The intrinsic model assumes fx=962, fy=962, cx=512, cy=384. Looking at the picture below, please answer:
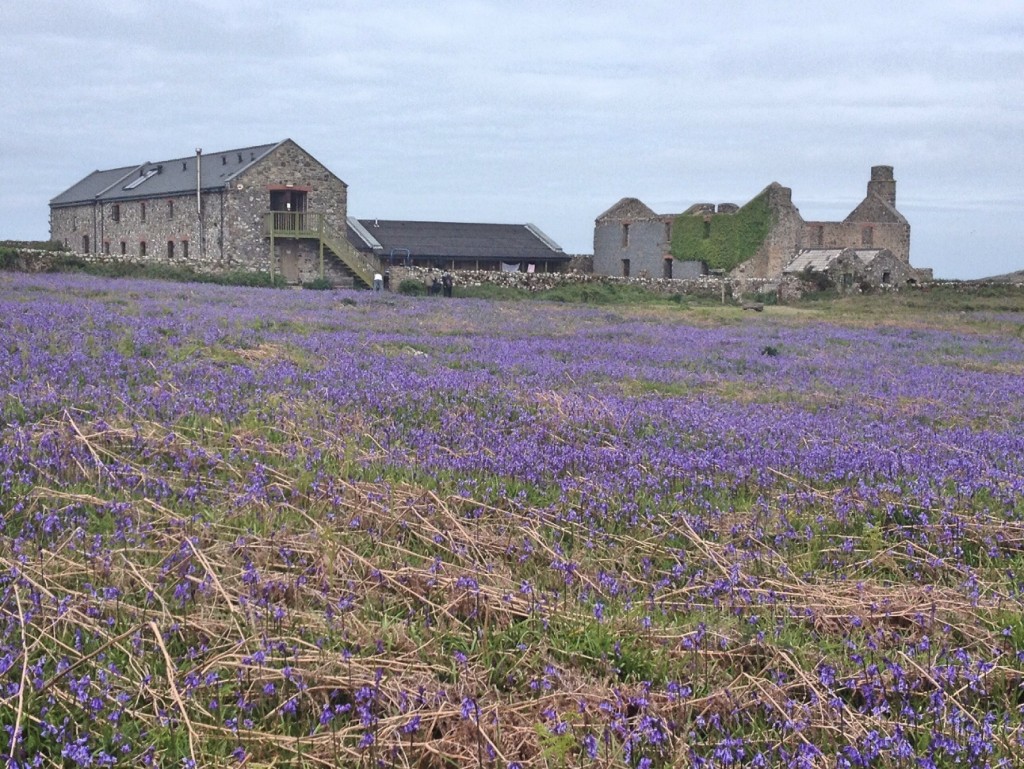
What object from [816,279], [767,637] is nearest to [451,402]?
[767,637]

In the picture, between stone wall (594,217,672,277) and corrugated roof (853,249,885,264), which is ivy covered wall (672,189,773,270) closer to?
stone wall (594,217,672,277)

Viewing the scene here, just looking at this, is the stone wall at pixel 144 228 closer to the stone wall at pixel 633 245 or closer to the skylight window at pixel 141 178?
the skylight window at pixel 141 178

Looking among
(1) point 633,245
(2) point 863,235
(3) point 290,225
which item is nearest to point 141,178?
(3) point 290,225

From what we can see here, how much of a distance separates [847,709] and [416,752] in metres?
1.51

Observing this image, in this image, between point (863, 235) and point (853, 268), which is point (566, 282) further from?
point (863, 235)

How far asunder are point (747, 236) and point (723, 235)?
1762 millimetres

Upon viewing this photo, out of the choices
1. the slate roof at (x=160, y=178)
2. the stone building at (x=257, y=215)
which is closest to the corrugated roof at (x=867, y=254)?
the stone building at (x=257, y=215)

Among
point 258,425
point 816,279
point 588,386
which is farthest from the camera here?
point 816,279

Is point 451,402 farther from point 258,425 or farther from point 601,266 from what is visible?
point 601,266

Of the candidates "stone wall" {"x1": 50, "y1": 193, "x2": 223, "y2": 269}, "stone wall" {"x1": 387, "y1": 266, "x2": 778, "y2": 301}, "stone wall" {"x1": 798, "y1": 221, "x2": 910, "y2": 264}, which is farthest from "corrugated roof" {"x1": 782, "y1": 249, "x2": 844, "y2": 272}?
"stone wall" {"x1": 50, "y1": 193, "x2": 223, "y2": 269}

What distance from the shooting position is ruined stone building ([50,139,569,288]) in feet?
167

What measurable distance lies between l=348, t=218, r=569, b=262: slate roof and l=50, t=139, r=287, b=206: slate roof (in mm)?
9069

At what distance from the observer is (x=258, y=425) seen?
7328 millimetres

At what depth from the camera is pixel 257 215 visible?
51250 mm
